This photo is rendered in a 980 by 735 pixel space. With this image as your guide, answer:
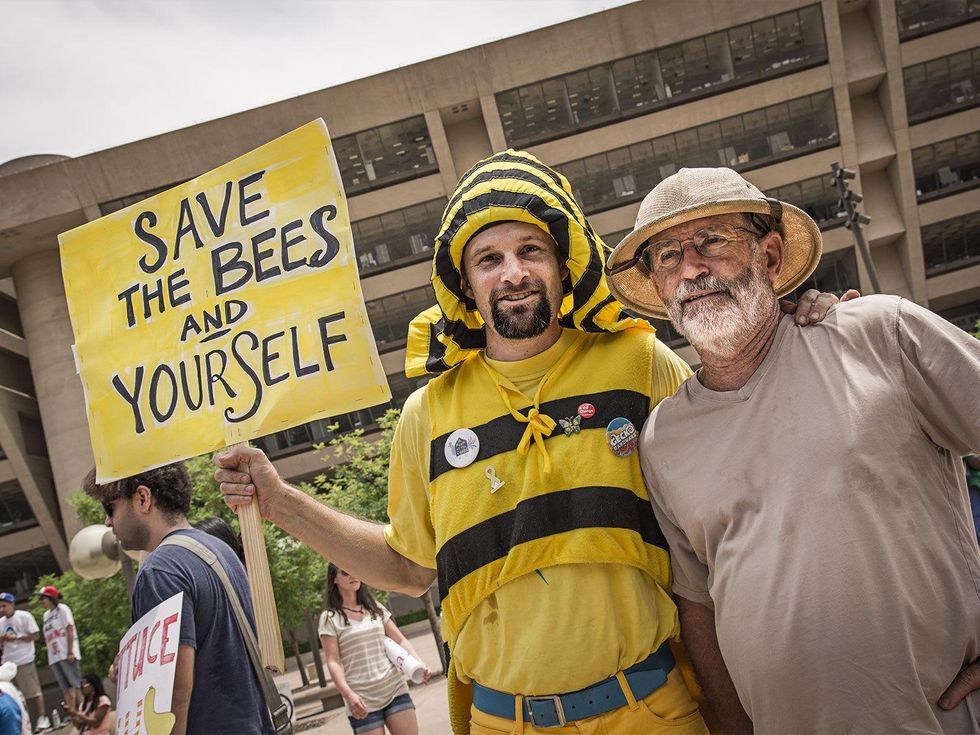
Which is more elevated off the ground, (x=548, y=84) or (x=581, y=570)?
(x=548, y=84)

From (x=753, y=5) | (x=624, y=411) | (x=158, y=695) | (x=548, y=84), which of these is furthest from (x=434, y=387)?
(x=753, y=5)

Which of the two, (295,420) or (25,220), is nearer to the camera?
(295,420)

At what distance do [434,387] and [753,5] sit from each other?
116 ft

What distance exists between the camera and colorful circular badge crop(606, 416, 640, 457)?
9.38 feet

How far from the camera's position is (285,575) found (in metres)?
20.6

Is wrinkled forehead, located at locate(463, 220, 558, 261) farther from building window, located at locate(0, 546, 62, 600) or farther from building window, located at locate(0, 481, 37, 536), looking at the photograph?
building window, located at locate(0, 546, 62, 600)

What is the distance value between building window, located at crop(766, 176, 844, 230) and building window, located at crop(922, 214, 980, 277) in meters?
3.64

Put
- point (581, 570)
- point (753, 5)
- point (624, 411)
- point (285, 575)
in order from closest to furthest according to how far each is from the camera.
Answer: point (581, 570), point (624, 411), point (285, 575), point (753, 5)

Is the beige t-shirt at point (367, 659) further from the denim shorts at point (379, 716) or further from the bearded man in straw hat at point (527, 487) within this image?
the bearded man in straw hat at point (527, 487)

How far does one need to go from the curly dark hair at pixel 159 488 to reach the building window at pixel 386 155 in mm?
31714

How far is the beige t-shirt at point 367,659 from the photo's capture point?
20.8ft

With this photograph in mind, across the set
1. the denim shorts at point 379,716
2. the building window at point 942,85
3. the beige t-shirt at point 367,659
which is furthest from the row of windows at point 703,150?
the denim shorts at point 379,716

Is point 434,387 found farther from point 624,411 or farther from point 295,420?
point 624,411

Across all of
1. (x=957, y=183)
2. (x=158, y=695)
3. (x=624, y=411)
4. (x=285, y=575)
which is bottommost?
(x=285, y=575)
